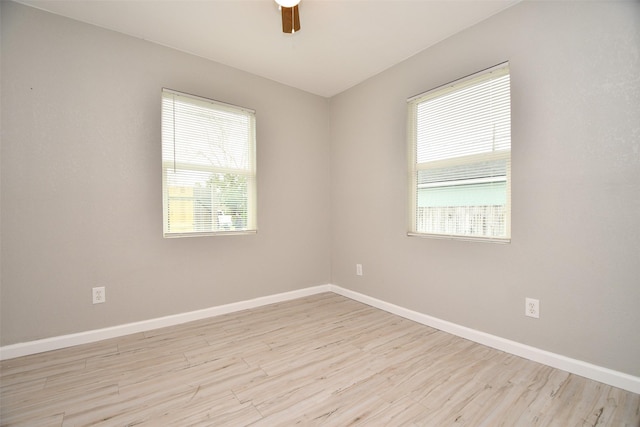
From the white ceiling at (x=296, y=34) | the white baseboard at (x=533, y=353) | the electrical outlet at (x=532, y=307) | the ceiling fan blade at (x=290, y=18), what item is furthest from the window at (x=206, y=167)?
the electrical outlet at (x=532, y=307)

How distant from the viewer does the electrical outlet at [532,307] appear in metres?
2.01

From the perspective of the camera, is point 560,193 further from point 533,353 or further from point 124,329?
point 124,329

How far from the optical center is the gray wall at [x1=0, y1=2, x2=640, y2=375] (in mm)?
1743

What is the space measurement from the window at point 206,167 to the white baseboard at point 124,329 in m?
0.80

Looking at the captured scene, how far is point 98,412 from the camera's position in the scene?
5.00 feet

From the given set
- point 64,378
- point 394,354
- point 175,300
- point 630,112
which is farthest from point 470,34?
point 64,378

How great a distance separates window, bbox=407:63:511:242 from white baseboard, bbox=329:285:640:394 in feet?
2.57

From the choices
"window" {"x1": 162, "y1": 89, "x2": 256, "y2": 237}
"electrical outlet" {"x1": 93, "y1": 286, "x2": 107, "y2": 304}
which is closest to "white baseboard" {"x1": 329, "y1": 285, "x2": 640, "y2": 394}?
"window" {"x1": 162, "y1": 89, "x2": 256, "y2": 237}

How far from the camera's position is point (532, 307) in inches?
79.9

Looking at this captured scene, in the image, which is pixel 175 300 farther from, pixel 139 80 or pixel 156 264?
pixel 139 80

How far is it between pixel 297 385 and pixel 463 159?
7.08ft

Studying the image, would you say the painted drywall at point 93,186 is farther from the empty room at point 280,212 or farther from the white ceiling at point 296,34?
the white ceiling at point 296,34

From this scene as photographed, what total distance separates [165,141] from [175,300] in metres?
1.51

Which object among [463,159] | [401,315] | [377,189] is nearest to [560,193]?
[463,159]
